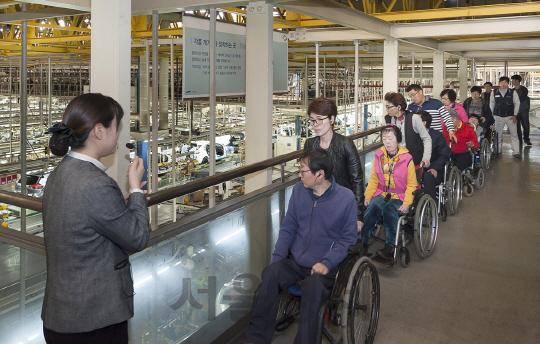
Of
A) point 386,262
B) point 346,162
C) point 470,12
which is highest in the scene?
point 470,12

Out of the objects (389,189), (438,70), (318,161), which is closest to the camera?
(318,161)

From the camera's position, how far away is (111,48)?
3359mm

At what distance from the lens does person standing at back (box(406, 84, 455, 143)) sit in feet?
19.3

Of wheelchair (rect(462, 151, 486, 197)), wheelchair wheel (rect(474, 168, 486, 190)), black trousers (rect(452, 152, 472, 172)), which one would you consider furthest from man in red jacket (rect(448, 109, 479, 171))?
wheelchair wheel (rect(474, 168, 486, 190))

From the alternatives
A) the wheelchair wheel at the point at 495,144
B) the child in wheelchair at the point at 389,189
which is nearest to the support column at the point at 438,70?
the wheelchair wheel at the point at 495,144

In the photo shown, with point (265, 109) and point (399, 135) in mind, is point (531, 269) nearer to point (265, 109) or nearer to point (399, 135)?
point (399, 135)

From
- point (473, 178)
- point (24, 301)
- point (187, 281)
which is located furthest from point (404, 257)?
point (473, 178)

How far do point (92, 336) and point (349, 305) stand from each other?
1.45 m

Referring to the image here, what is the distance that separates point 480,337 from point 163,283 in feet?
6.58

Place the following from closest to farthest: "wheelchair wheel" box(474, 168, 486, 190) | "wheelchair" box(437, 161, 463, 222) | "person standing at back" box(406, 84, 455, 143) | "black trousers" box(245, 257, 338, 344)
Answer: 1. "black trousers" box(245, 257, 338, 344)
2. "wheelchair" box(437, 161, 463, 222)
3. "person standing at back" box(406, 84, 455, 143)
4. "wheelchair wheel" box(474, 168, 486, 190)

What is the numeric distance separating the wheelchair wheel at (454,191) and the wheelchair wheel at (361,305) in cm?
315

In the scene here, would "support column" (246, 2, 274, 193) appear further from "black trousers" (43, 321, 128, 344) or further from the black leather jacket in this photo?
"black trousers" (43, 321, 128, 344)

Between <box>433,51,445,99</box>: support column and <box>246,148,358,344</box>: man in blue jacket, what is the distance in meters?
11.1

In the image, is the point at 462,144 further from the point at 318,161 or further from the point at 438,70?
the point at 438,70
